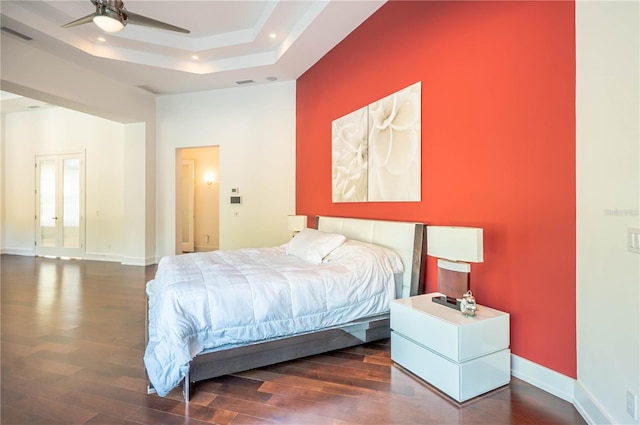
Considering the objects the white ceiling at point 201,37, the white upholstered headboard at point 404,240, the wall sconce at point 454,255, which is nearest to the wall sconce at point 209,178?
the white ceiling at point 201,37

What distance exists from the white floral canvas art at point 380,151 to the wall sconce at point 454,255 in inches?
32.4

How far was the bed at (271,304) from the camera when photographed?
1.91m

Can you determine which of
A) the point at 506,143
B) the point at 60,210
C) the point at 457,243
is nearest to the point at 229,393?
the point at 457,243

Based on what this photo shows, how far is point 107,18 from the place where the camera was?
2.63 meters

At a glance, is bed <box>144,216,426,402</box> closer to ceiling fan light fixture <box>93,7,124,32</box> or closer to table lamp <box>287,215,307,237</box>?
table lamp <box>287,215,307,237</box>

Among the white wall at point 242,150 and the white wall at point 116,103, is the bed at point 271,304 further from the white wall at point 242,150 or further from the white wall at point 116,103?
the white wall at point 116,103

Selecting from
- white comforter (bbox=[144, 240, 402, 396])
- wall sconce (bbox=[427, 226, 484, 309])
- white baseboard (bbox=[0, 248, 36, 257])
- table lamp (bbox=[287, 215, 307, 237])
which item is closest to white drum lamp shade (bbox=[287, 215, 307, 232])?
table lamp (bbox=[287, 215, 307, 237])

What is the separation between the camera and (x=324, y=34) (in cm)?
394

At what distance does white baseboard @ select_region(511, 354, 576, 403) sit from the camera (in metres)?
1.89

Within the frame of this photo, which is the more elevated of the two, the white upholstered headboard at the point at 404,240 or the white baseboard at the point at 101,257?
the white upholstered headboard at the point at 404,240
